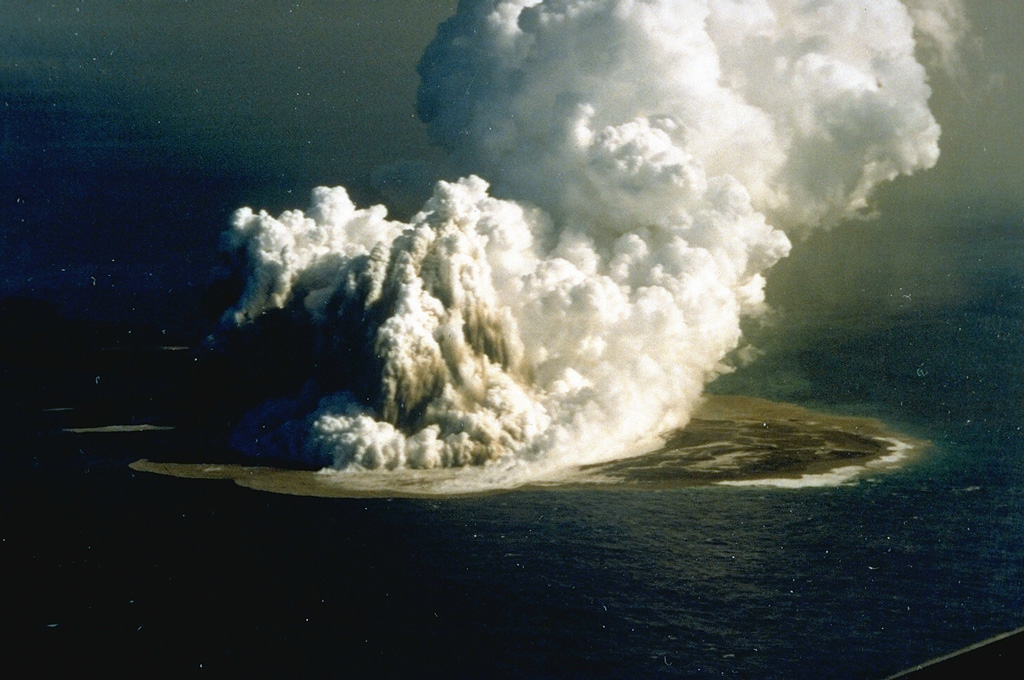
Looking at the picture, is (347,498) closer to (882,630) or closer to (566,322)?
(566,322)

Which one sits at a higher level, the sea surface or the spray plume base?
the spray plume base

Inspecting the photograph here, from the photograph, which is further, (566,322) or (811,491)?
(566,322)

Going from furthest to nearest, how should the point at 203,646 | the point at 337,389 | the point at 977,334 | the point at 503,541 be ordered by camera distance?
the point at 977,334, the point at 337,389, the point at 503,541, the point at 203,646

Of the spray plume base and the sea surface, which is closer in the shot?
the sea surface

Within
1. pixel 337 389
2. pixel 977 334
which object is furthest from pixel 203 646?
pixel 977 334

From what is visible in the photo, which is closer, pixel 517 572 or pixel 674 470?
pixel 517 572

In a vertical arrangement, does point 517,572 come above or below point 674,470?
below
